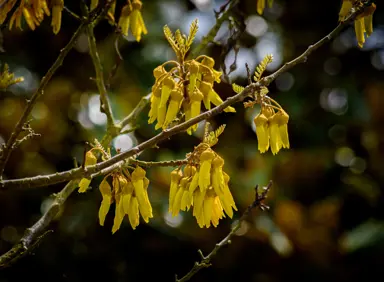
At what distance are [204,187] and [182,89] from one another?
0.21 meters

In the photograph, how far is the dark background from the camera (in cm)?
297

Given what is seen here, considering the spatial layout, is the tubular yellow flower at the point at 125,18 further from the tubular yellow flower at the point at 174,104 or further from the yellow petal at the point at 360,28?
the yellow petal at the point at 360,28

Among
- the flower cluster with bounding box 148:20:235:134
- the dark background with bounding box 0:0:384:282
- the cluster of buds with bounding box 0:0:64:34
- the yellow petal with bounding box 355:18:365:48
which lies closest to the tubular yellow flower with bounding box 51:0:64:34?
the cluster of buds with bounding box 0:0:64:34

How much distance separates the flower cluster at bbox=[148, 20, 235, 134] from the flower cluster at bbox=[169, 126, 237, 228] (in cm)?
6

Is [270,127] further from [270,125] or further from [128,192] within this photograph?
[128,192]

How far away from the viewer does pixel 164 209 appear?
9.55ft

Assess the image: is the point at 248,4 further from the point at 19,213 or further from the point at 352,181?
the point at 19,213

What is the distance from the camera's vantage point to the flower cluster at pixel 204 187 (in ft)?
4.21

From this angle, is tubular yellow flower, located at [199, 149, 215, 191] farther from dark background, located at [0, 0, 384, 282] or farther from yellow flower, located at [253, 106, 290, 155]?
dark background, located at [0, 0, 384, 282]

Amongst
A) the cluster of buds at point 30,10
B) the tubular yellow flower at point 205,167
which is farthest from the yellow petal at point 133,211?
the cluster of buds at point 30,10

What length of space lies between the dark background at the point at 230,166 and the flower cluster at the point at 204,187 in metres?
1.42

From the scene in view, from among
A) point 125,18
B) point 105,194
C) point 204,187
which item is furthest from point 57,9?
point 204,187

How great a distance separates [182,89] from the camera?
1368mm

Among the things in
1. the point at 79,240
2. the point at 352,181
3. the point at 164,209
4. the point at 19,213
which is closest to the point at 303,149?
the point at 352,181
